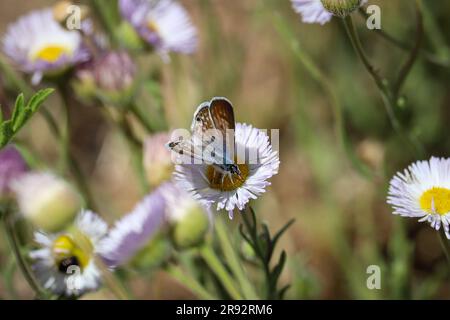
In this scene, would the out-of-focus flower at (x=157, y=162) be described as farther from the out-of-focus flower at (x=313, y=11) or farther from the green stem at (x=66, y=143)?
the out-of-focus flower at (x=313, y=11)

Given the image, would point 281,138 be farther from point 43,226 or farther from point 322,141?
point 43,226

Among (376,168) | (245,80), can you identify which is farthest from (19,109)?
(245,80)

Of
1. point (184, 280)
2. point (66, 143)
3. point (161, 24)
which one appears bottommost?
point (184, 280)

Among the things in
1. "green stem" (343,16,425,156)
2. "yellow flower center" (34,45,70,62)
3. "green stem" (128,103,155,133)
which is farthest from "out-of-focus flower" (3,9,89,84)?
"green stem" (343,16,425,156)

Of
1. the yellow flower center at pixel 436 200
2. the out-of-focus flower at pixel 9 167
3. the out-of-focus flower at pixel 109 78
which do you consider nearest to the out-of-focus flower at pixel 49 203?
the out-of-focus flower at pixel 9 167

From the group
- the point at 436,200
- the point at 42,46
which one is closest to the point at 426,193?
the point at 436,200

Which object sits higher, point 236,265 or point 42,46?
point 42,46

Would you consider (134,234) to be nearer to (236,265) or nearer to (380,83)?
(236,265)
